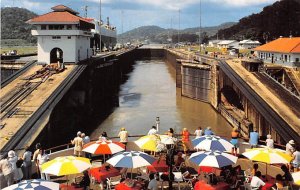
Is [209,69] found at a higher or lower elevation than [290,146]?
higher

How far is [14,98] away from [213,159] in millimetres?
24626

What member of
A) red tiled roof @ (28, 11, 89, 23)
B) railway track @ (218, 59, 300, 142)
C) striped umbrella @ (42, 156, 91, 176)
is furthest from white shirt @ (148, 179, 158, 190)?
red tiled roof @ (28, 11, 89, 23)

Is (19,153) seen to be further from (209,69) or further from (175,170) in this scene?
(209,69)

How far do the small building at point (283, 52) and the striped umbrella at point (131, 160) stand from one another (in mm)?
36634

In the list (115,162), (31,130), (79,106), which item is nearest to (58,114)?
(31,130)

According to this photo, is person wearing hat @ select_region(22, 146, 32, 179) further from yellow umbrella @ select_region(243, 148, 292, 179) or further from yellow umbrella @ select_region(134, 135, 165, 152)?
yellow umbrella @ select_region(243, 148, 292, 179)

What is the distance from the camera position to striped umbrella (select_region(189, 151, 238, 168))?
14.0 m

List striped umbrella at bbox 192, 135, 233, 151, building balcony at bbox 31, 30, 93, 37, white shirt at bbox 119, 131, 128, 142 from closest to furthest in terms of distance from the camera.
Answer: striped umbrella at bbox 192, 135, 233, 151 < white shirt at bbox 119, 131, 128, 142 < building balcony at bbox 31, 30, 93, 37

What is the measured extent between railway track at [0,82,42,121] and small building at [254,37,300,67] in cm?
3063

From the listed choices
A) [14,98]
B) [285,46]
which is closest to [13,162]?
[14,98]

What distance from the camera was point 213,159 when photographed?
1414 centimetres

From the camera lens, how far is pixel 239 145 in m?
20.8

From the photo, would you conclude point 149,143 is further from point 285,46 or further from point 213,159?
point 285,46

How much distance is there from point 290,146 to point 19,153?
1524cm
